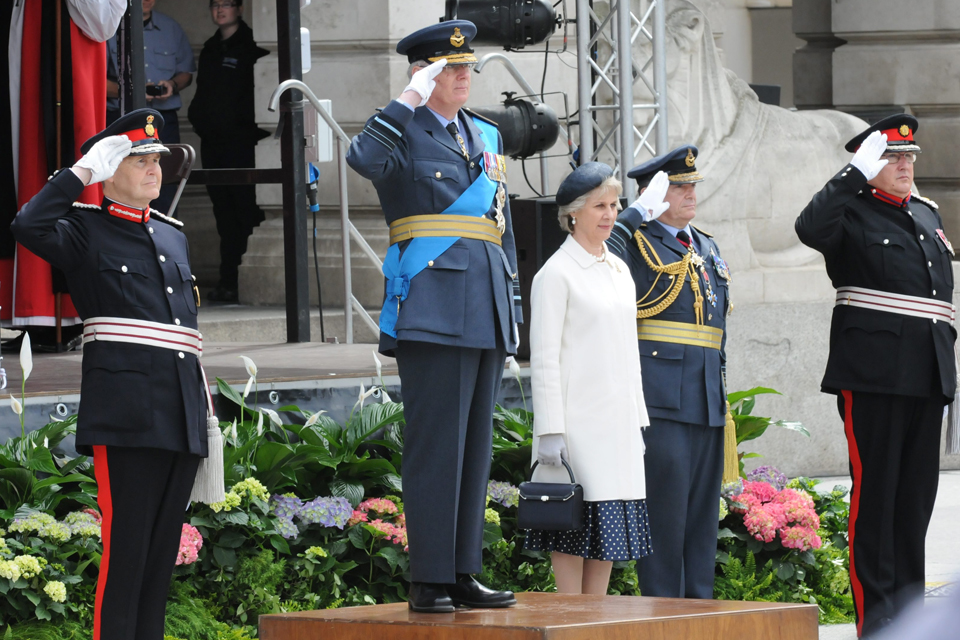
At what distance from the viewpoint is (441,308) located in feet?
13.1

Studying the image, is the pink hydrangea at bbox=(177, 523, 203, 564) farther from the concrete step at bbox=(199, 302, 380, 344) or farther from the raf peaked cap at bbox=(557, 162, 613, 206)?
the concrete step at bbox=(199, 302, 380, 344)

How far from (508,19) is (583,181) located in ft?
9.66

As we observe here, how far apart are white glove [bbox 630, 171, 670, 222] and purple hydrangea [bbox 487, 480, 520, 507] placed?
1256mm

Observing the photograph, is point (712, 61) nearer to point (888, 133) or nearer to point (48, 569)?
point (888, 133)

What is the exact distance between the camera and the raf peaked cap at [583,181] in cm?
470

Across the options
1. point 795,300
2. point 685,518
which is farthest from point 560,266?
point 795,300

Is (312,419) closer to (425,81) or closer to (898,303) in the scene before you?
(425,81)

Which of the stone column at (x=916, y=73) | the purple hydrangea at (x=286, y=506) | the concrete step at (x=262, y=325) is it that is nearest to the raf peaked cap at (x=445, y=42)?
the purple hydrangea at (x=286, y=506)

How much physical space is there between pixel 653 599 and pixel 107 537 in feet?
4.94

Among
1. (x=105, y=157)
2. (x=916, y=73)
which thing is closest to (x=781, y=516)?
(x=105, y=157)

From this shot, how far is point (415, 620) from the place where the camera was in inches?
157

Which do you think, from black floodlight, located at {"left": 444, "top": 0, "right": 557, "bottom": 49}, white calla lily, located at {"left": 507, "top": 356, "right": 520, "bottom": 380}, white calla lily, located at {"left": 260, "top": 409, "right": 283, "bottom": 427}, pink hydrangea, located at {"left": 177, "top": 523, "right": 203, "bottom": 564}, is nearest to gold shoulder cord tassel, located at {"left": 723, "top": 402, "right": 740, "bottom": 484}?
white calla lily, located at {"left": 507, "top": 356, "right": 520, "bottom": 380}

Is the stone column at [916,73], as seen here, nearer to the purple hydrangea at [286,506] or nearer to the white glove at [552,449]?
the purple hydrangea at [286,506]

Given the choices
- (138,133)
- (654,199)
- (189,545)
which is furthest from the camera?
(654,199)
